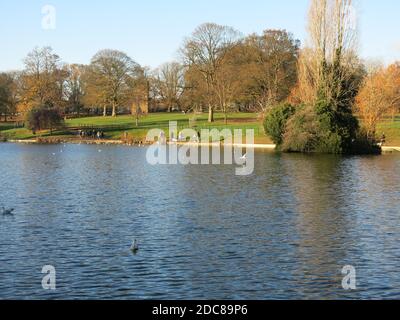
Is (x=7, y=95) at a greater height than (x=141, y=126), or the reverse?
(x=7, y=95)

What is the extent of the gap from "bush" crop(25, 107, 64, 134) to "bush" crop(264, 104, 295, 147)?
121 feet

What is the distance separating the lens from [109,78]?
103 metres

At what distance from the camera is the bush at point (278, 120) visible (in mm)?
60500

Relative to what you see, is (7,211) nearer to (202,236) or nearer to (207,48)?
(202,236)

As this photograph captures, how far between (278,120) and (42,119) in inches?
1553

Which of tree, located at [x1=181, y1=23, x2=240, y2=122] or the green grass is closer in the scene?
the green grass

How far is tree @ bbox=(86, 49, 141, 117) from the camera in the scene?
4040 inches

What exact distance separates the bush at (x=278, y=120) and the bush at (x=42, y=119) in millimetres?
36907

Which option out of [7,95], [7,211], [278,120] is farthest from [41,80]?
[7,211]

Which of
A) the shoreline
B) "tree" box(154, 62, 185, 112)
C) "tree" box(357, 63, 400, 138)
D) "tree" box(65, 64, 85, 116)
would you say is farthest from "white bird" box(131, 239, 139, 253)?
"tree" box(65, 64, 85, 116)

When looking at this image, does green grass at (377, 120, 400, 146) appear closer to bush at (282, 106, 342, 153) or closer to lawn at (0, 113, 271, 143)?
bush at (282, 106, 342, 153)

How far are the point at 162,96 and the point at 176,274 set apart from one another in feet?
359

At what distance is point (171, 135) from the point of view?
79.1 m

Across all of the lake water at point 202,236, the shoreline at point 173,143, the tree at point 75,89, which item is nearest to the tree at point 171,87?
the tree at point 75,89
